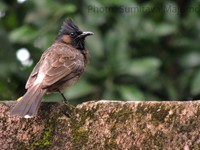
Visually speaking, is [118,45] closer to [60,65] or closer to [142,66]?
[142,66]

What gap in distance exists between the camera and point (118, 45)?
19.5 feet

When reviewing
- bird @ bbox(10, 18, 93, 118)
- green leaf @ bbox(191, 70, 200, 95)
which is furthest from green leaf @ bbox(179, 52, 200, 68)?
bird @ bbox(10, 18, 93, 118)

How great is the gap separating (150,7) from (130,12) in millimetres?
251

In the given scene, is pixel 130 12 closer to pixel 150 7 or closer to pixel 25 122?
pixel 150 7

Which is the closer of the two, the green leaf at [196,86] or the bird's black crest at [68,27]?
the bird's black crest at [68,27]

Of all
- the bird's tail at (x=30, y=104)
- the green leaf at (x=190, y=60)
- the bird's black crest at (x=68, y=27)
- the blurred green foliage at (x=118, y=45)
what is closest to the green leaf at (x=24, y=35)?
the blurred green foliage at (x=118, y=45)

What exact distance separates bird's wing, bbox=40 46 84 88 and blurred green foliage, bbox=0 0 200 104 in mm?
782

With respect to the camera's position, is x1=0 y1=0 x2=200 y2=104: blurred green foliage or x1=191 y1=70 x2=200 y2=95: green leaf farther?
x1=0 y1=0 x2=200 y2=104: blurred green foliage

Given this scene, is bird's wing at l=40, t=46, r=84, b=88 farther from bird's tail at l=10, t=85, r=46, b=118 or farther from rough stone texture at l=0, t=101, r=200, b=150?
rough stone texture at l=0, t=101, r=200, b=150

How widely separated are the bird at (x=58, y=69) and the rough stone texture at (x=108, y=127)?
12 centimetres

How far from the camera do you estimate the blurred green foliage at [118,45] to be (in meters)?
5.93

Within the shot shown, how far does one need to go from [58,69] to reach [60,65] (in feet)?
0.30

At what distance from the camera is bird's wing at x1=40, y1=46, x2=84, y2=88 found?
14.7 feet

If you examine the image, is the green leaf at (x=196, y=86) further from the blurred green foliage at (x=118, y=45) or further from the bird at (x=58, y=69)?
the bird at (x=58, y=69)
